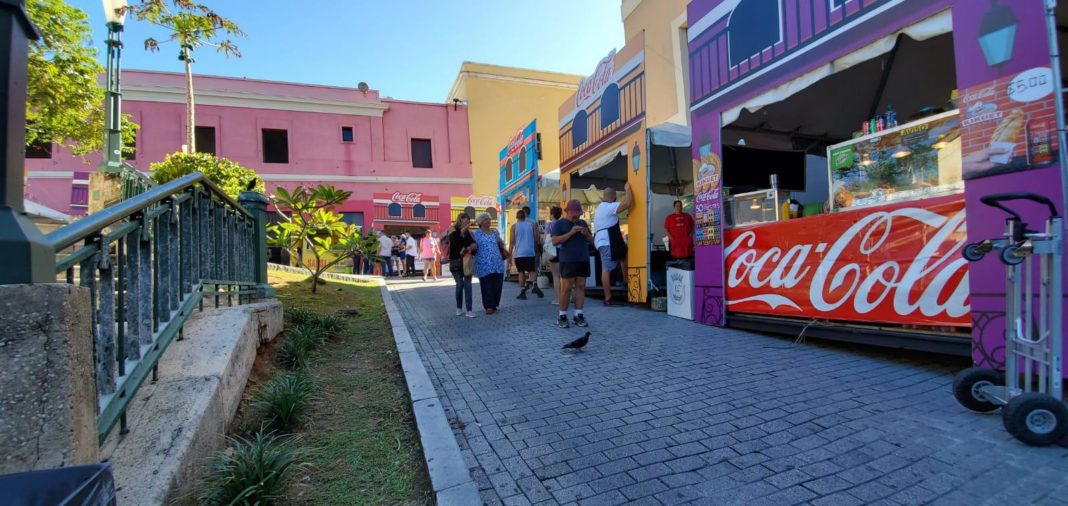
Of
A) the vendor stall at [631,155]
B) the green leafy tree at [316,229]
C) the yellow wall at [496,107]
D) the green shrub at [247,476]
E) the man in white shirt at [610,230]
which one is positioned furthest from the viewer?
the yellow wall at [496,107]

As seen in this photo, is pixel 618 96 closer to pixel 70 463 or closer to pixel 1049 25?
pixel 1049 25

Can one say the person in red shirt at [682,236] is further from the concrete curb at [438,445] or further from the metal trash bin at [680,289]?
the concrete curb at [438,445]

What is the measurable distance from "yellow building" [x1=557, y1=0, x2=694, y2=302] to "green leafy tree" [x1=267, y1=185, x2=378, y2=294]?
477 centimetres

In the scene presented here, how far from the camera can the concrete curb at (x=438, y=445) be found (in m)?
2.34

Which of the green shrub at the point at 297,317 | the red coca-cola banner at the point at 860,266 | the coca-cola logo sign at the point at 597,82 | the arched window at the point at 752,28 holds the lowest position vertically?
the green shrub at the point at 297,317

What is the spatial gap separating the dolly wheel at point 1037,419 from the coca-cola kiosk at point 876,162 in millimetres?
996

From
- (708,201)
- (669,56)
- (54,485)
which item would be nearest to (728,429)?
(54,485)

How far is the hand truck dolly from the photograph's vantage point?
258 cm

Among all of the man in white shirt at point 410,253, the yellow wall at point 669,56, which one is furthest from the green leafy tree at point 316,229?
the man in white shirt at point 410,253

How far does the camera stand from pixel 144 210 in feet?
8.39

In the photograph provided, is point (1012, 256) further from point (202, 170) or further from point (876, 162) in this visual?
point (202, 170)

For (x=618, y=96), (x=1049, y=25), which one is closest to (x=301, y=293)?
(x=618, y=96)

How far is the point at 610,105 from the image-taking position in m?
8.52

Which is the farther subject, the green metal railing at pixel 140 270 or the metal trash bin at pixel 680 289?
the metal trash bin at pixel 680 289
